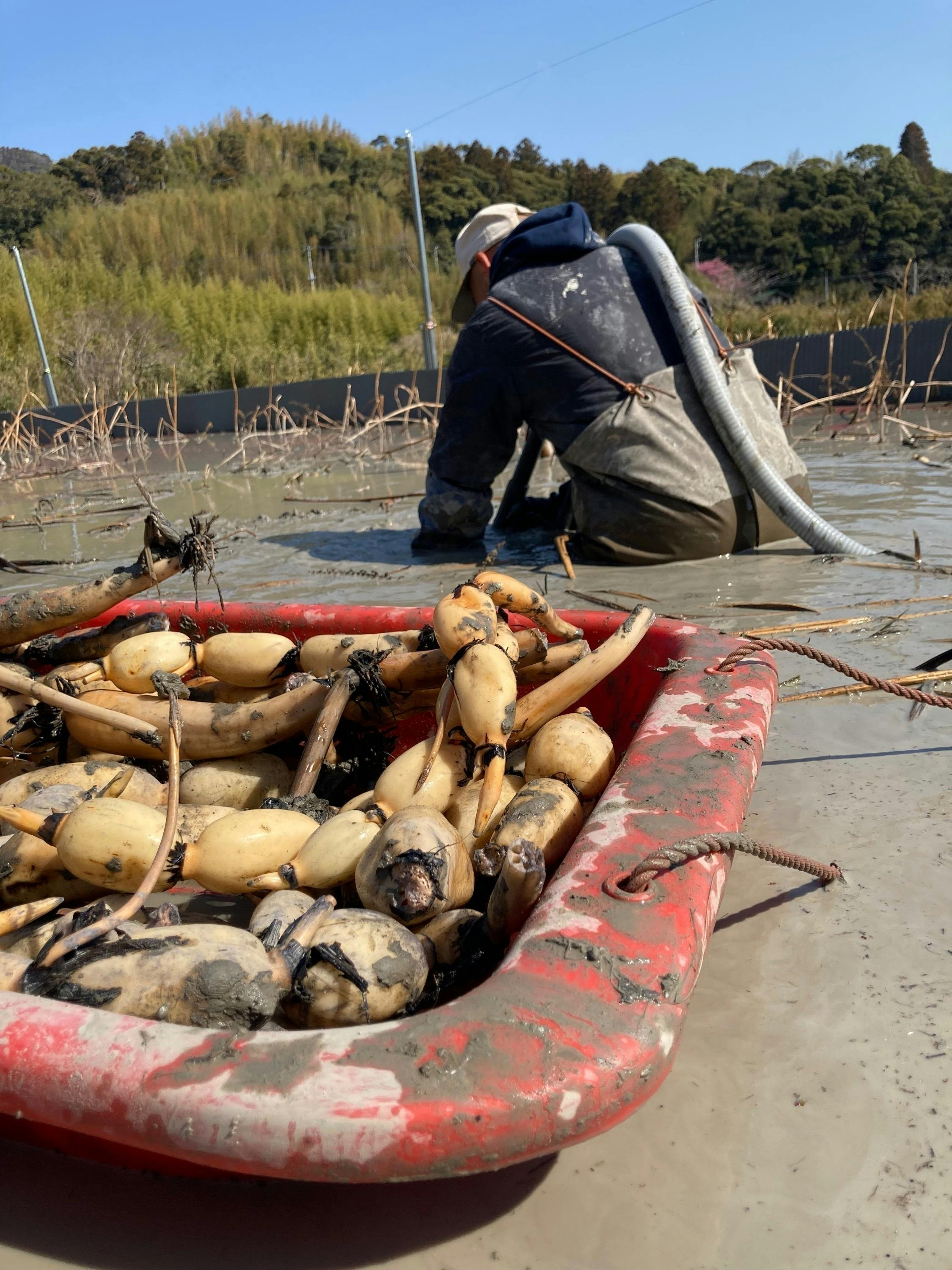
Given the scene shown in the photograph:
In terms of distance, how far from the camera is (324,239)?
29.7 metres

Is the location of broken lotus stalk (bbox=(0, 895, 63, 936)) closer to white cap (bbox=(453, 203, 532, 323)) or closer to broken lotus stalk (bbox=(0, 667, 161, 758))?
broken lotus stalk (bbox=(0, 667, 161, 758))

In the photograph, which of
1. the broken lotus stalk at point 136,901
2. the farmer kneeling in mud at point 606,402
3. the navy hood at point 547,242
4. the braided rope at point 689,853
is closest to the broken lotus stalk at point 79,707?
the broken lotus stalk at point 136,901

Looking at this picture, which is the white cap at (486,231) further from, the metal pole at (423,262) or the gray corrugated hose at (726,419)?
the metal pole at (423,262)

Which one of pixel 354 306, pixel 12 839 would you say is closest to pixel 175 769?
pixel 12 839

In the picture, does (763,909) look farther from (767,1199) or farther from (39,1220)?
(39,1220)

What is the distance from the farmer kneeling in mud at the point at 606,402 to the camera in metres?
4.39

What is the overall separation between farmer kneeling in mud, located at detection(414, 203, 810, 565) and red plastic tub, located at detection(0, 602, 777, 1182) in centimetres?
327

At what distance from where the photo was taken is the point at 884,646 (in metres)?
3.15

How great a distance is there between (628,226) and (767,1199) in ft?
14.3

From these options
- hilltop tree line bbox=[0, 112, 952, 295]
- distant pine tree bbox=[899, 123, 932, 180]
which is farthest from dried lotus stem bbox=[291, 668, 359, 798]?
distant pine tree bbox=[899, 123, 932, 180]

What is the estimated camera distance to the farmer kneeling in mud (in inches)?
173

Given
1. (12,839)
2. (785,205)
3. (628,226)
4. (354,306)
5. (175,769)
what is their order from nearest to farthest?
(175,769) < (12,839) < (628,226) < (354,306) < (785,205)

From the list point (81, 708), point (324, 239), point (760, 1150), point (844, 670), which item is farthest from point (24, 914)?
point (324, 239)

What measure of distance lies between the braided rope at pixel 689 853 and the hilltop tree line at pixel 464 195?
26.0 metres
